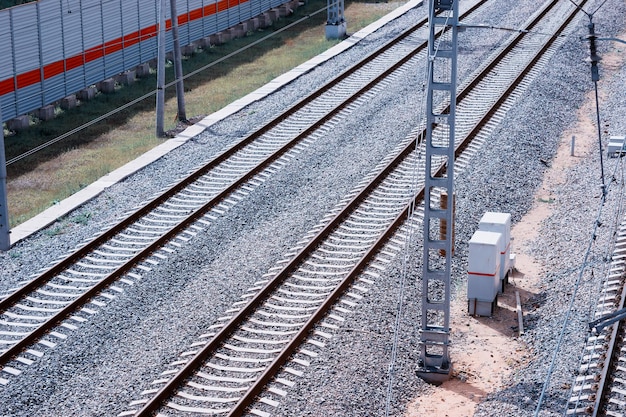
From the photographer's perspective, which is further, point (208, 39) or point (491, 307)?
point (208, 39)

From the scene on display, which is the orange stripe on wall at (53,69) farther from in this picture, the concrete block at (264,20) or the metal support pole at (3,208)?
the metal support pole at (3,208)

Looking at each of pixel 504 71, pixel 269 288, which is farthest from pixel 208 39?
pixel 269 288

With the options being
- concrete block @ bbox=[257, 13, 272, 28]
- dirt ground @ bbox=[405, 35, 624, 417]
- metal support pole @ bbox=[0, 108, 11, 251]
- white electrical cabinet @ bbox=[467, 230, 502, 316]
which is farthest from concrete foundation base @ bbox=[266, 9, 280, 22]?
metal support pole @ bbox=[0, 108, 11, 251]

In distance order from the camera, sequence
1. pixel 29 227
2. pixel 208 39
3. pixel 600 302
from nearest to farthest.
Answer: pixel 600 302, pixel 29 227, pixel 208 39

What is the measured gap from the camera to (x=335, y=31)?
3516 cm

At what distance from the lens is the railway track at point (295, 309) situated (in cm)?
1373

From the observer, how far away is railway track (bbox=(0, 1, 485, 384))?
15766mm

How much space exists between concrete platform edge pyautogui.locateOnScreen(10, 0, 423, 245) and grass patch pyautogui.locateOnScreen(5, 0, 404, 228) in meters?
0.55

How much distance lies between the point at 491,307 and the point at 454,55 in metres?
4.68

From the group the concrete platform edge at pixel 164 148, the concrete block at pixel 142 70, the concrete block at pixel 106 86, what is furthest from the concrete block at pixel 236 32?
the concrete block at pixel 106 86

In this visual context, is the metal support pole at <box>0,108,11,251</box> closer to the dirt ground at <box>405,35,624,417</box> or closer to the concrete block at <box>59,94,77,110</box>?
the dirt ground at <box>405,35,624,417</box>

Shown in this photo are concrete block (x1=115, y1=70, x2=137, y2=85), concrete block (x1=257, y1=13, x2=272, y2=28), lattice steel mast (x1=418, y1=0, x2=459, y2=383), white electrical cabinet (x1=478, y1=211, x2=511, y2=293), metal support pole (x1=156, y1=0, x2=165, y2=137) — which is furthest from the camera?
concrete block (x1=257, y1=13, x2=272, y2=28)

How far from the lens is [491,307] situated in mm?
16359

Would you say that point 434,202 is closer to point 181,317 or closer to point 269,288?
point 269,288
